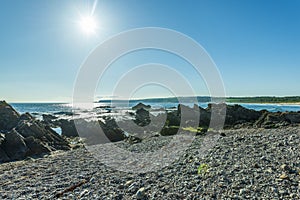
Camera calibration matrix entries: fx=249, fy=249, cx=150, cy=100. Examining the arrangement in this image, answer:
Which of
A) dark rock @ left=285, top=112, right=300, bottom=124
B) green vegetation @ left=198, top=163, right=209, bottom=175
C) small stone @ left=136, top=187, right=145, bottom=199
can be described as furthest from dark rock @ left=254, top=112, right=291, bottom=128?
small stone @ left=136, top=187, right=145, bottom=199

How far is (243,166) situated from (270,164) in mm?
733

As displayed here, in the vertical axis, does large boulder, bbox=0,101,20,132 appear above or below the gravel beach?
above

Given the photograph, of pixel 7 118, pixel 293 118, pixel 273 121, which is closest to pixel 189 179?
pixel 273 121

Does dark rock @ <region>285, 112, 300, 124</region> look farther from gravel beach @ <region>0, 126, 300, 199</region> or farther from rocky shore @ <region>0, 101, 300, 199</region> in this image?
gravel beach @ <region>0, 126, 300, 199</region>

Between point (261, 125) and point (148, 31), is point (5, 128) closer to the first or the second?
point (148, 31)

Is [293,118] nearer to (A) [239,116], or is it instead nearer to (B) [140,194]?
(A) [239,116]

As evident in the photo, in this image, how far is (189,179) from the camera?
6.44 meters

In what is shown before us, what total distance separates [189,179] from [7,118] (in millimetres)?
18229

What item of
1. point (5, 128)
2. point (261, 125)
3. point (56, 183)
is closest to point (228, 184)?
point (56, 183)

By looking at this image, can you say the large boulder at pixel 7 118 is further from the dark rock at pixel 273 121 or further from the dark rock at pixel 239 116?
the dark rock at pixel 273 121

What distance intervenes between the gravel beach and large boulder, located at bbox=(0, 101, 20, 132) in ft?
36.0

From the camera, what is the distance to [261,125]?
65.8 feet

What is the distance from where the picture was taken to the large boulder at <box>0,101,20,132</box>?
750 inches

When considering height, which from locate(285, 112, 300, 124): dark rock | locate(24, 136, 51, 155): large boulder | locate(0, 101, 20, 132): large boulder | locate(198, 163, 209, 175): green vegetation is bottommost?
locate(24, 136, 51, 155): large boulder
